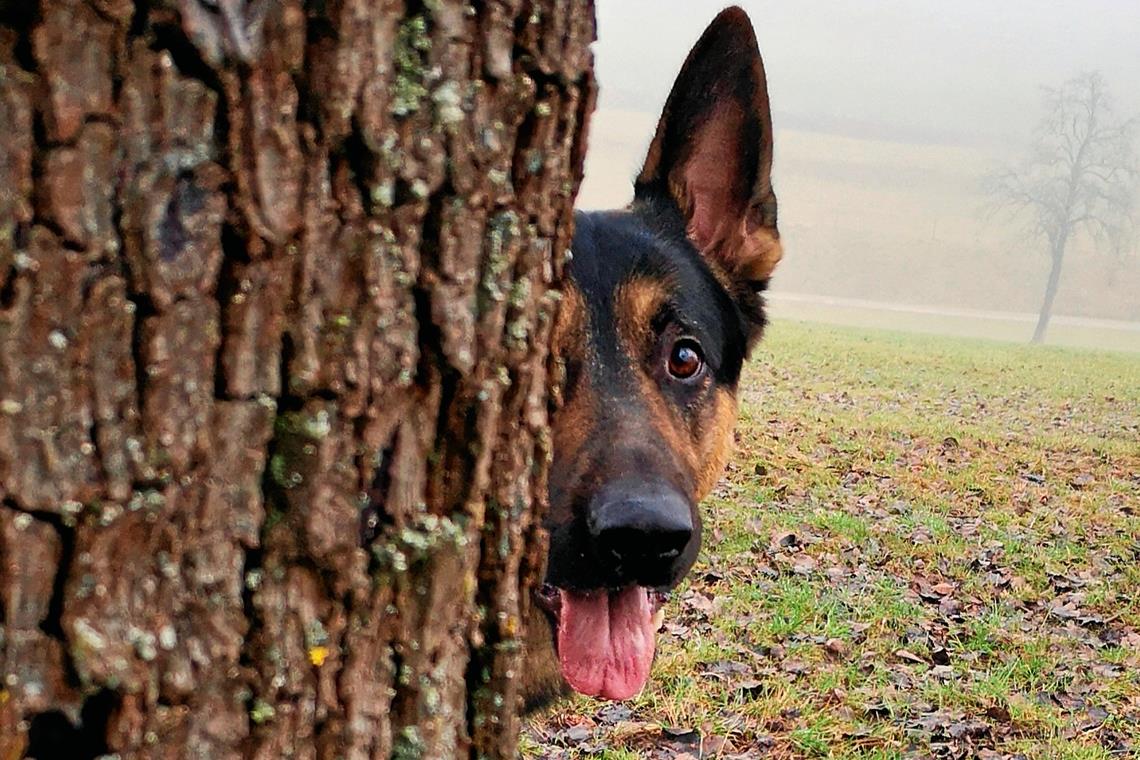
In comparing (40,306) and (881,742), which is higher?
(40,306)

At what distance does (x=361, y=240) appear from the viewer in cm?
127

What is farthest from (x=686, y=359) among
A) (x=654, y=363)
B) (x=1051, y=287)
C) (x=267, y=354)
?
(x=1051, y=287)

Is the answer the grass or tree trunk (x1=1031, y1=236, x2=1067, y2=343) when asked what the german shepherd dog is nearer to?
the grass

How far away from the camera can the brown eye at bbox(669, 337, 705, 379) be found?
364 cm

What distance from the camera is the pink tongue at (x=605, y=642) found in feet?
9.96

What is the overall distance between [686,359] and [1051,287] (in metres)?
61.6

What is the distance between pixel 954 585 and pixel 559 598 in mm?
4604

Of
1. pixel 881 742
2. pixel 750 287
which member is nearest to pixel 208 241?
pixel 750 287

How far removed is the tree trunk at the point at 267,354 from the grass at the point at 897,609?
9.19ft

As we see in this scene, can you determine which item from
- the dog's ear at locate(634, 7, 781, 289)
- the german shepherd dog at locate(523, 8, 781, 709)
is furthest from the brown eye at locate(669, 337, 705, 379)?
the dog's ear at locate(634, 7, 781, 289)

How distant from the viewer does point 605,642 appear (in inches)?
121

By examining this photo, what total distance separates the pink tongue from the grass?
1.02 metres

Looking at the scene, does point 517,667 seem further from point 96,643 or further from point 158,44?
point 158,44

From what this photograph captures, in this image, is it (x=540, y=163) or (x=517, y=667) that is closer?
(x=540, y=163)
